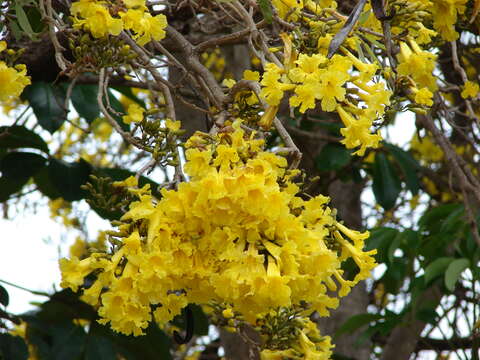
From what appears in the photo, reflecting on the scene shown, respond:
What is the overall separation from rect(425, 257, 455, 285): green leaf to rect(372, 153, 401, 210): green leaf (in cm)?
82

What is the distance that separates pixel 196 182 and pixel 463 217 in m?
1.49

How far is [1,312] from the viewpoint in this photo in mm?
2641

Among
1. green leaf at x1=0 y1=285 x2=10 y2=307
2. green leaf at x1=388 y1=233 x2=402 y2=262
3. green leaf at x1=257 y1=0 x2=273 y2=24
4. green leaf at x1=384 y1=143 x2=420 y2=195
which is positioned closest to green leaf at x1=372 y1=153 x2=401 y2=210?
green leaf at x1=384 y1=143 x2=420 y2=195

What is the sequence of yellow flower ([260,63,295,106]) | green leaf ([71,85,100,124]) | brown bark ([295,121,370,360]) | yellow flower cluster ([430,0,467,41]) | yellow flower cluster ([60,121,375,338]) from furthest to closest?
brown bark ([295,121,370,360]) → green leaf ([71,85,100,124]) → yellow flower cluster ([430,0,467,41]) → yellow flower ([260,63,295,106]) → yellow flower cluster ([60,121,375,338])

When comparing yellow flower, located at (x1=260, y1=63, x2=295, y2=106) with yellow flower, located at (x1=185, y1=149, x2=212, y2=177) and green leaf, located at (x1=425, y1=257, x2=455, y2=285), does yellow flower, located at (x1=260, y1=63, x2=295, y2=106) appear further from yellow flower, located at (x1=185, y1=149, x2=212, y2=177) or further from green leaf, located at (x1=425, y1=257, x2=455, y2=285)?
green leaf, located at (x1=425, y1=257, x2=455, y2=285)

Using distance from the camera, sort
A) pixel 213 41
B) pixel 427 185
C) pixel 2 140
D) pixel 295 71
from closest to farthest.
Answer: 1. pixel 295 71
2. pixel 213 41
3. pixel 2 140
4. pixel 427 185

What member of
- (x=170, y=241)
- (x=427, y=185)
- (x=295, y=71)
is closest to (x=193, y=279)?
(x=170, y=241)

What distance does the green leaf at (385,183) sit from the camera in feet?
10.9

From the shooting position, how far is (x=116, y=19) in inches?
63.4

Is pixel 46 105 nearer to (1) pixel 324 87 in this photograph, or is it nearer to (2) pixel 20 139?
(2) pixel 20 139

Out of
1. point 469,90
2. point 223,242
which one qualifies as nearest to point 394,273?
point 469,90

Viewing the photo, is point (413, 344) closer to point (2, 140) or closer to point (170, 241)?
point (2, 140)

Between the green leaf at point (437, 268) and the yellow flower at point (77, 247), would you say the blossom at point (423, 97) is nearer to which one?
the green leaf at point (437, 268)

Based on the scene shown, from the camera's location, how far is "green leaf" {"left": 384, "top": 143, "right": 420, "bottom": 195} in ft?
10.8
